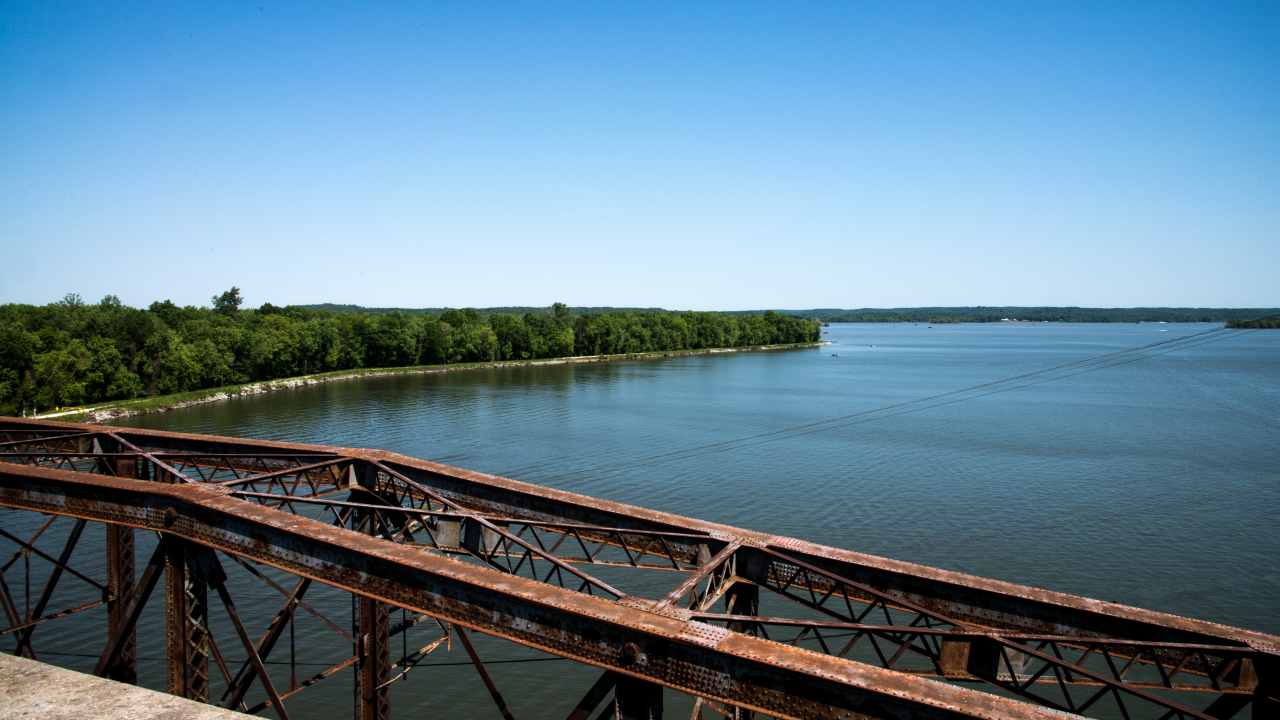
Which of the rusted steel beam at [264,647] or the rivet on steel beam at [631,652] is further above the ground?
the rivet on steel beam at [631,652]

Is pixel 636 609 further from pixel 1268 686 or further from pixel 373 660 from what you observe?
pixel 1268 686

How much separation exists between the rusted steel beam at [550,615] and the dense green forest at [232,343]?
2658 inches

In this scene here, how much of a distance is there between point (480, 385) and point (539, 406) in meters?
21.2

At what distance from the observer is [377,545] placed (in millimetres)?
7215

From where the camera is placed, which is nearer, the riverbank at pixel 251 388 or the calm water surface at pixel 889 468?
the calm water surface at pixel 889 468

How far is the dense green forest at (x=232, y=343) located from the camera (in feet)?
198

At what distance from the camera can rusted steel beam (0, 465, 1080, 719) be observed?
5340mm

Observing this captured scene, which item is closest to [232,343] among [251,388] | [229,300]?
[251,388]

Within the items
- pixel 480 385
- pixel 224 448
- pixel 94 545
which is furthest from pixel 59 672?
pixel 480 385

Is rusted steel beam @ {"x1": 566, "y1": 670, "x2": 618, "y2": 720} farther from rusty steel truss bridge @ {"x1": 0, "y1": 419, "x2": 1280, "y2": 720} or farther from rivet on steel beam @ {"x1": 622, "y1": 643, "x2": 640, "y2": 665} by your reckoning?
rivet on steel beam @ {"x1": 622, "y1": 643, "x2": 640, "y2": 665}

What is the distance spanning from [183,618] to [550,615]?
4889 millimetres

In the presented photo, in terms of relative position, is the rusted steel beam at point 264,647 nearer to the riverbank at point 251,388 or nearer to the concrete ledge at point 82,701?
the concrete ledge at point 82,701

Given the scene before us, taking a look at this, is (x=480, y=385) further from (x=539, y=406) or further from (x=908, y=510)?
(x=908, y=510)

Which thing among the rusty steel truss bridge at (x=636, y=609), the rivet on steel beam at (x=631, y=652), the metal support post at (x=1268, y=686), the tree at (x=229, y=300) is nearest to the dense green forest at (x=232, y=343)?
the tree at (x=229, y=300)
